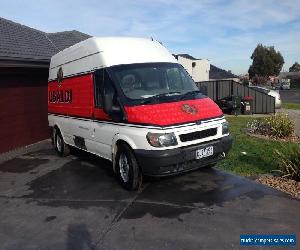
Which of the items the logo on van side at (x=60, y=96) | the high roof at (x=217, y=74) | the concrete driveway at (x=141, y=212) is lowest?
the concrete driveway at (x=141, y=212)

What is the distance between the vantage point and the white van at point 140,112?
6531 mm

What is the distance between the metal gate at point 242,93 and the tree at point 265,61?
192 ft

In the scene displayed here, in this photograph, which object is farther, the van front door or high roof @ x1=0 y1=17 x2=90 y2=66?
high roof @ x1=0 y1=17 x2=90 y2=66

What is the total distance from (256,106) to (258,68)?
61.5 meters

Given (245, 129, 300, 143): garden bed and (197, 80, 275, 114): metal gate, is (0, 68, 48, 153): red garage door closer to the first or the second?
(245, 129, 300, 143): garden bed

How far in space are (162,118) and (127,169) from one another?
1.30 metres

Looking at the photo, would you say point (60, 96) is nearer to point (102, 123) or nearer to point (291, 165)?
point (102, 123)

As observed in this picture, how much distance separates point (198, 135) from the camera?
268 inches

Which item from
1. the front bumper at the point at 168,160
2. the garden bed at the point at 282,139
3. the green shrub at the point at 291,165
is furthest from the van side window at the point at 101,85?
the garden bed at the point at 282,139

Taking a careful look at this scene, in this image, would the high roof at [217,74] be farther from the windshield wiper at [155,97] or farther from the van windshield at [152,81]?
the windshield wiper at [155,97]

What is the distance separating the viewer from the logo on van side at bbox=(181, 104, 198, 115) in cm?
686

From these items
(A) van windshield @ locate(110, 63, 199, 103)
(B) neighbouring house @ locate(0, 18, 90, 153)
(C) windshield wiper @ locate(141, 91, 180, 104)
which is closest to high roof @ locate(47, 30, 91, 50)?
(B) neighbouring house @ locate(0, 18, 90, 153)

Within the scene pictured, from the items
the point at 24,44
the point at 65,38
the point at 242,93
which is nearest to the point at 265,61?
the point at 242,93

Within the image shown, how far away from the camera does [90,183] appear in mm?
8078
